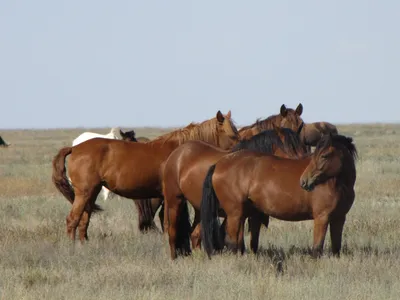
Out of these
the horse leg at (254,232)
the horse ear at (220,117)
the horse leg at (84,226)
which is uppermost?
the horse ear at (220,117)

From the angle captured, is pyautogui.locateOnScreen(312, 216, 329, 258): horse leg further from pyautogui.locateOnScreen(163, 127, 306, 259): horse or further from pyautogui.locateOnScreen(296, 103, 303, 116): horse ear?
pyautogui.locateOnScreen(296, 103, 303, 116): horse ear

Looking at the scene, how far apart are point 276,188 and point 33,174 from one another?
15748mm

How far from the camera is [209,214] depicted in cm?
899

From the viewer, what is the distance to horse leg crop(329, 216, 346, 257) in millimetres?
8695

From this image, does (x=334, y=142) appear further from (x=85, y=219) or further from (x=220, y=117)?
(x=85, y=219)

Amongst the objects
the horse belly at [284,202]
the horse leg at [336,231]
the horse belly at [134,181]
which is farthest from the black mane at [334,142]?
the horse belly at [134,181]

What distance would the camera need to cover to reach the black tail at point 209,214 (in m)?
8.95

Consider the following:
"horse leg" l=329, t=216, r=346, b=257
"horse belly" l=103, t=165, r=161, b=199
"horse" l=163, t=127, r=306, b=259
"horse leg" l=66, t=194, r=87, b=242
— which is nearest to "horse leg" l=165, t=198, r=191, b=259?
"horse" l=163, t=127, r=306, b=259

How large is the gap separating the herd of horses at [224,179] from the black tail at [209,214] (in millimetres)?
11

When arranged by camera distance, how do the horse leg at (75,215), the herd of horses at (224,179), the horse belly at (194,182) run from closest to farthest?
1. the herd of horses at (224,179)
2. the horse belly at (194,182)
3. the horse leg at (75,215)

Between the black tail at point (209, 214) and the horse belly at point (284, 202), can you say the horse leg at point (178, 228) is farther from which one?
the horse belly at point (284, 202)

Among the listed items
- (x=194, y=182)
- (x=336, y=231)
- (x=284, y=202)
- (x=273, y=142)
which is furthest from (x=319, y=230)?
(x=194, y=182)

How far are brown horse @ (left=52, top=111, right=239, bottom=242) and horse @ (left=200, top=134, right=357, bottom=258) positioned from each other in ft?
6.50

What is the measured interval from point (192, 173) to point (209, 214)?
68 cm
